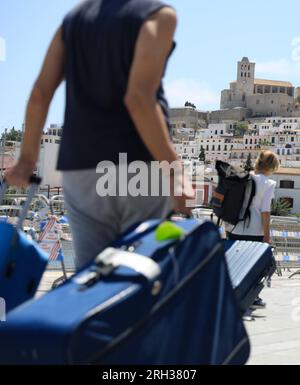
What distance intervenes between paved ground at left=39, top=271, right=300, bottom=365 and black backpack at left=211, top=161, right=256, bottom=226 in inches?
29.4

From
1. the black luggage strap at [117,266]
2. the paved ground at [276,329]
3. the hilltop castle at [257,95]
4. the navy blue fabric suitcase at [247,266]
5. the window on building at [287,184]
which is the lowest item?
the window on building at [287,184]

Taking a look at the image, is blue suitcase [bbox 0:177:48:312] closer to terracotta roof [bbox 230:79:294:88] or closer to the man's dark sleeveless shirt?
the man's dark sleeveless shirt

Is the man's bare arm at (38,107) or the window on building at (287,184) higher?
the man's bare arm at (38,107)

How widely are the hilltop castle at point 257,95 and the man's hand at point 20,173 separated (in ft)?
524

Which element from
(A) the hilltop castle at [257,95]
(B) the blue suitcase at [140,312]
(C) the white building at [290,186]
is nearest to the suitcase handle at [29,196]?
(B) the blue suitcase at [140,312]

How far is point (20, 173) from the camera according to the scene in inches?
93.4

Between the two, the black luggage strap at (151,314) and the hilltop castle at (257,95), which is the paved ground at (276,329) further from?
the hilltop castle at (257,95)

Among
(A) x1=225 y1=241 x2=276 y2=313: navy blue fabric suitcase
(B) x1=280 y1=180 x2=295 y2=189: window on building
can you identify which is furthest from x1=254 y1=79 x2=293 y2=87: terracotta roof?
(A) x1=225 y1=241 x2=276 y2=313: navy blue fabric suitcase

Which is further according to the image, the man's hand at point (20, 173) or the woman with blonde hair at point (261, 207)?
the woman with blonde hair at point (261, 207)

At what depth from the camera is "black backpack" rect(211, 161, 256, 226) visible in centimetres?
529

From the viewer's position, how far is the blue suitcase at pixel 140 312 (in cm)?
169

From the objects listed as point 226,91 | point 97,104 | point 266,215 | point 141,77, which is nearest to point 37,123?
point 97,104

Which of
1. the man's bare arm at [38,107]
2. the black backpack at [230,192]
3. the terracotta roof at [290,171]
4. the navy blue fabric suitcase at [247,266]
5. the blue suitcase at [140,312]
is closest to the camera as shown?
the blue suitcase at [140,312]
